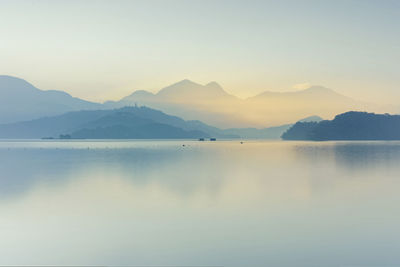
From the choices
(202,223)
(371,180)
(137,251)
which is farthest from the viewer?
(371,180)

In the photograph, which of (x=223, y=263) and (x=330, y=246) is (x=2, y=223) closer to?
(x=223, y=263)

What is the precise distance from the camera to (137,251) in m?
17.5

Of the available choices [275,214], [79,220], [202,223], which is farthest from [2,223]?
[275,214]

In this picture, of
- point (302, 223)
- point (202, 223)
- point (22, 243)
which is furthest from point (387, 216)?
point (22, 243)

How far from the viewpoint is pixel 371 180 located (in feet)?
148

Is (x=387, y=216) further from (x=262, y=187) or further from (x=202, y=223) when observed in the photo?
(x=262, y=187)

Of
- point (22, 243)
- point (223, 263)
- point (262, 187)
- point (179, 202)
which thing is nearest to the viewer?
point (223, 263)

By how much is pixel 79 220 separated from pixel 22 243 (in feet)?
17.4

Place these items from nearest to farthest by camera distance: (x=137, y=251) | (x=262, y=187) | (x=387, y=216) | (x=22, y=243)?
(x=137, y=251) < (x=22, y=243) < (x=387, y=216) < (x=262, y=187)

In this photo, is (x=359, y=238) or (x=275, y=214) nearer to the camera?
(x=359, y=238)

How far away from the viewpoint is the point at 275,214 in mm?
25891

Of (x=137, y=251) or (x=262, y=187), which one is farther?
(x=262, y=187)

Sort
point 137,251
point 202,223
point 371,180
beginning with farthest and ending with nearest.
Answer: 1. point 371,180
2. point 202,223
3. point 137,251

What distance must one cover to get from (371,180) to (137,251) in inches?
1430
